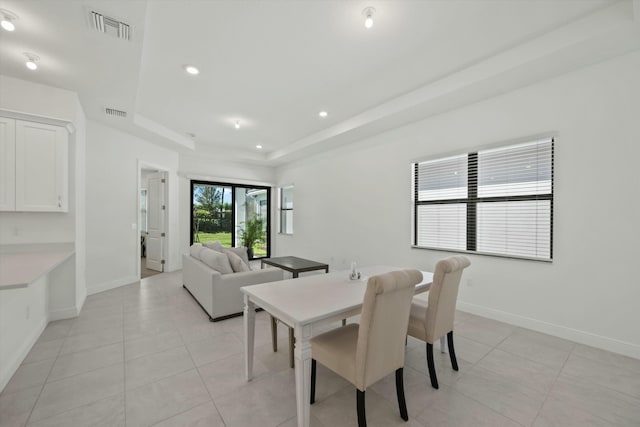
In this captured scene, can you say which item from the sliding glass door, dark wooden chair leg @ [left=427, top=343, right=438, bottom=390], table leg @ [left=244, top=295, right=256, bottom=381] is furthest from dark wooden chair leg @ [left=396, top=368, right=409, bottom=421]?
the sliding glass door

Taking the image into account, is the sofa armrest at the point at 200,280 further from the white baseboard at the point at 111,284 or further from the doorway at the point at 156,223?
the doorway at the point at 156,223

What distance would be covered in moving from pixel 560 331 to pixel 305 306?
2911 millimetres

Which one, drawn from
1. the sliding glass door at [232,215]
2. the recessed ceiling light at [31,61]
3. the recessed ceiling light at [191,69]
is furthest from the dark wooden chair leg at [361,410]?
the sliding glass door at [232,215]

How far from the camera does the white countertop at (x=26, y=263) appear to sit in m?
1.77

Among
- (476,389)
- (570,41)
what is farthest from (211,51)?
(476,389)

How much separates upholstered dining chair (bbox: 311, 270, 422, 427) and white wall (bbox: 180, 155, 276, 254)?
18.4 feet

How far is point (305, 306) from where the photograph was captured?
1690 millimetres

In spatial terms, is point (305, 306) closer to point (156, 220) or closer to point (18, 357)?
point (18, 357)

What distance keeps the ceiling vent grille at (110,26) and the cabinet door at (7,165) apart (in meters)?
1.60

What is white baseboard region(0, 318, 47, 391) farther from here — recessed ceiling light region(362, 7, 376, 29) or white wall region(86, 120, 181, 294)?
recessed ceiling light region(362, 7, 376, 29)

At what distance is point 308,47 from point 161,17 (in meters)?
1.29

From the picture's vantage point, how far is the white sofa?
3.26 metres

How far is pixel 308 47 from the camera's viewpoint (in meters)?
2.70

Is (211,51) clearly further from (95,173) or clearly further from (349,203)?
(349,203)
